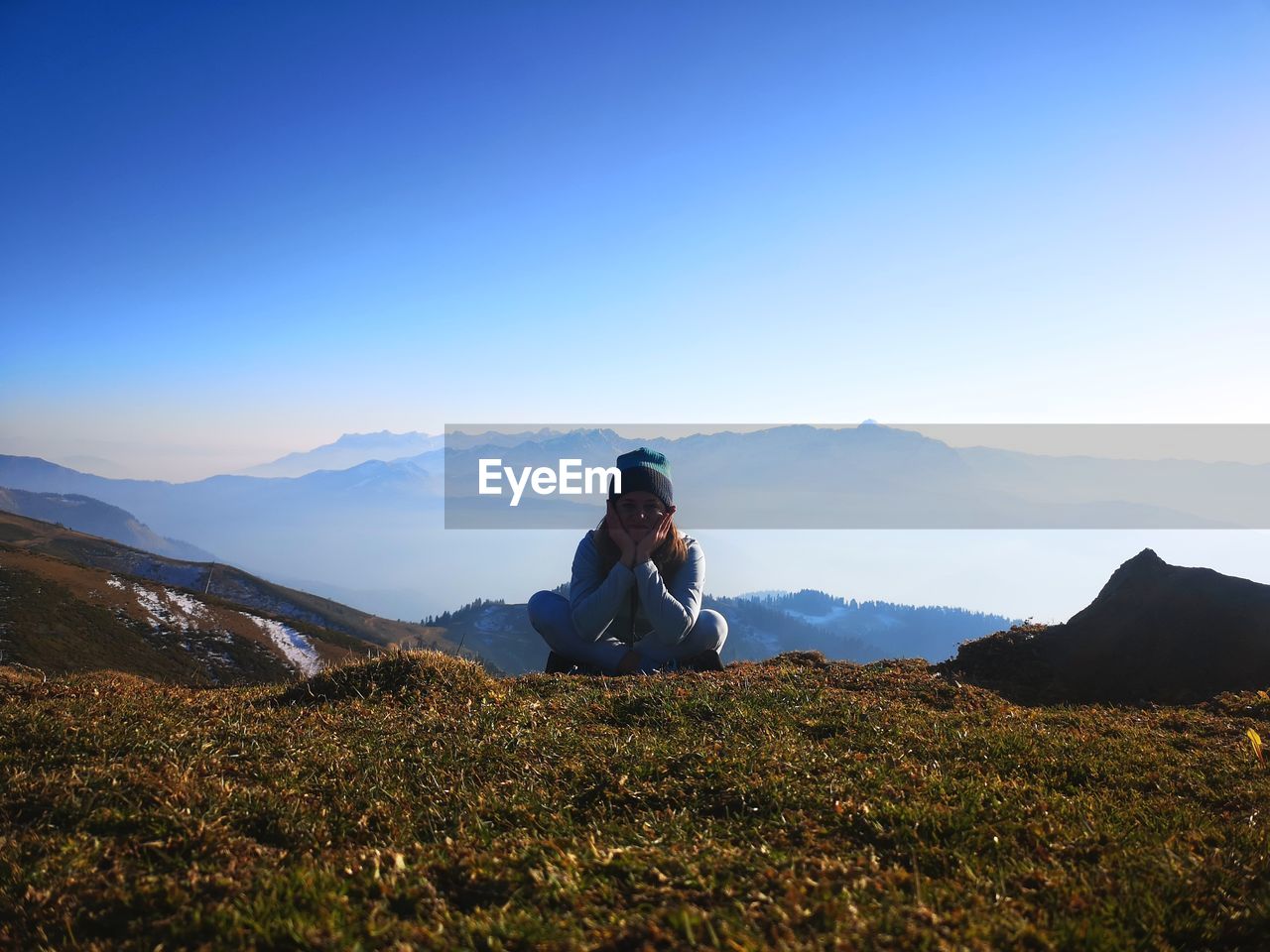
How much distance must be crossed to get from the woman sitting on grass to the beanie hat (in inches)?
0.7

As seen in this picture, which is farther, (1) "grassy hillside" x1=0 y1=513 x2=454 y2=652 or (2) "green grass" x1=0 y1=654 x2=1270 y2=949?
(1) "grassy hillside" x1=0 y1=513 x2=454 y2=652

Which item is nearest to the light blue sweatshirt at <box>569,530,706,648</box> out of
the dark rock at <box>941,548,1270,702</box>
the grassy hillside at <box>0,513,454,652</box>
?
the dark rock at <box>941,548,1270,702</box>

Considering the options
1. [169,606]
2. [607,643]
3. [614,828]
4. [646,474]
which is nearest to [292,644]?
[169,606]

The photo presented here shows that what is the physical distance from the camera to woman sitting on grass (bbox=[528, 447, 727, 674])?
37.1 ft

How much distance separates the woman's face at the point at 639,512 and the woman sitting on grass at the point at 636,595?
0.7 inches

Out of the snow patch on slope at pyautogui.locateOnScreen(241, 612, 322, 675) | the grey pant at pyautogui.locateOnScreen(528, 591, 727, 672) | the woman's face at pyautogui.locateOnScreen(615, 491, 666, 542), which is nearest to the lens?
the woman's face at pyautogui.locateOnScreen(615, 491, 666, 542)

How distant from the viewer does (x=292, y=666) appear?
115188 mm

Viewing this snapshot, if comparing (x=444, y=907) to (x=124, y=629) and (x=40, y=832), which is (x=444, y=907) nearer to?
(x=40, y=832)

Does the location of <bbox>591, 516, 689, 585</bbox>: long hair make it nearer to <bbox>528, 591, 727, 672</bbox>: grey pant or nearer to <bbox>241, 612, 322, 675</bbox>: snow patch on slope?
<bbox>528, 591, 727, 672</bbox>: grey pant

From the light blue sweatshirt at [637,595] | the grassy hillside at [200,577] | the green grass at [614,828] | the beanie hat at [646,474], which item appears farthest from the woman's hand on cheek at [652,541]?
the grassy hillside at [200,577]

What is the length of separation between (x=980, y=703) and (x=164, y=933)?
8.56 metres

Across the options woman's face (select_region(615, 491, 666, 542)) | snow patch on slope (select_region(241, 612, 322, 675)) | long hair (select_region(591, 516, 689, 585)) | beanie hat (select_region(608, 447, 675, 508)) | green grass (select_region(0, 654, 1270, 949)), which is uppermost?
beanie hat (select_region(608, 447, 675, 508))

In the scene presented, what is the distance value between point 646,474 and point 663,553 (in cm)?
156

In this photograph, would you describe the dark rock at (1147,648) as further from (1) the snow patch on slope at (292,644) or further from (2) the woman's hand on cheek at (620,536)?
(1) the snow patch on slope at (292,644)
